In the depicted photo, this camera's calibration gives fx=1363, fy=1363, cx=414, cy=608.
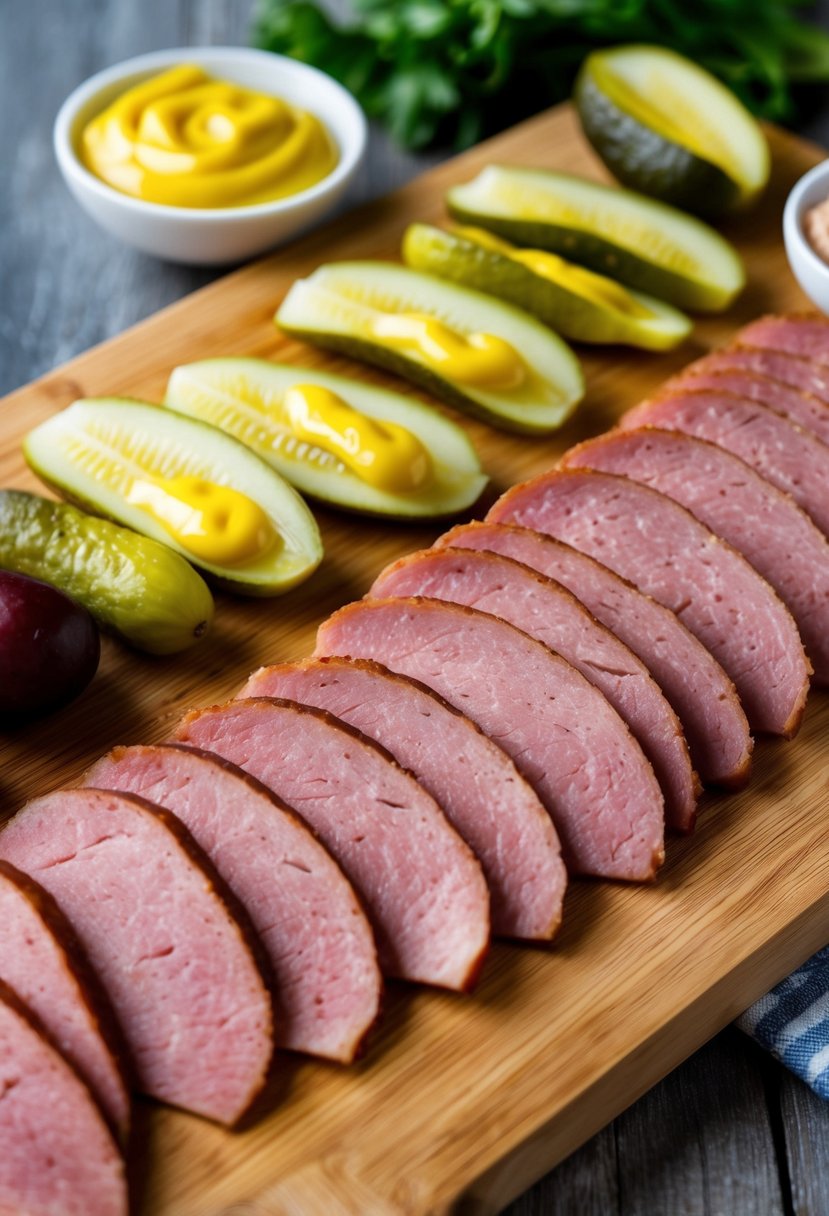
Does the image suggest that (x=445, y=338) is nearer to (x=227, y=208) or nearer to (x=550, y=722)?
(x=227, y=208)

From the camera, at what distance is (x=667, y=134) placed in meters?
5.36

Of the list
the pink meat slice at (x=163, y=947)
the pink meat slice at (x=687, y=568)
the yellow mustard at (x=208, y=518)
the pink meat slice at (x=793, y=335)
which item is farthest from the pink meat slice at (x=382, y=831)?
the pink meat slice at (x=793, y=335)

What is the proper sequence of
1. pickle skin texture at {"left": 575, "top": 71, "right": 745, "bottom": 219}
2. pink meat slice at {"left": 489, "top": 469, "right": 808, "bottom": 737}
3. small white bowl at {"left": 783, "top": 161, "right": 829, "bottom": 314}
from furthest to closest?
pickle skin texture at {"left": 575, "top": 71, "right": 745, "bottom": 219}, small white bowl at {"left": 783, "top": 161, "right": 829, "bottom": 314}, pink meat slice at {"left": 489, "top": 469, "right": 808, "bottom": 737}

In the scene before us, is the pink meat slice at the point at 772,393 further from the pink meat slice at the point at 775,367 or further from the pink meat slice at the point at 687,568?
the pink meat slice at the point at 687,568

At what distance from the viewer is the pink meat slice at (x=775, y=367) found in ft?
14.4

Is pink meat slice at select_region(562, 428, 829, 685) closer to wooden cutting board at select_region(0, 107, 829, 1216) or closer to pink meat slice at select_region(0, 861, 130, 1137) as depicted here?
wooden cutting board at select_region(0, 107, 829, 1216)

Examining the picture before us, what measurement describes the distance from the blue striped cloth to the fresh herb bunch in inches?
153

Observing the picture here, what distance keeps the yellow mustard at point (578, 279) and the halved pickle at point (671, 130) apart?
0.52 metres

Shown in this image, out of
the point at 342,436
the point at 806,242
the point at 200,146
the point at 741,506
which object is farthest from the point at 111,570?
the point at 806,242

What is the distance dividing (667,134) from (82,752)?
3396mm

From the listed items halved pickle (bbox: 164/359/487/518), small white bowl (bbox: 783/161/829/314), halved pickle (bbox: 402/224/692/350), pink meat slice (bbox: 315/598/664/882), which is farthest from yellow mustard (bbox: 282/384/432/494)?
small white bowl (bbox: 783/161/829/314)

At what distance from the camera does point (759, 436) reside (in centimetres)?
411

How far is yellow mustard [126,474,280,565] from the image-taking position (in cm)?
388

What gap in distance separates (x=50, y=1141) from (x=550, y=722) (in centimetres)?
147
